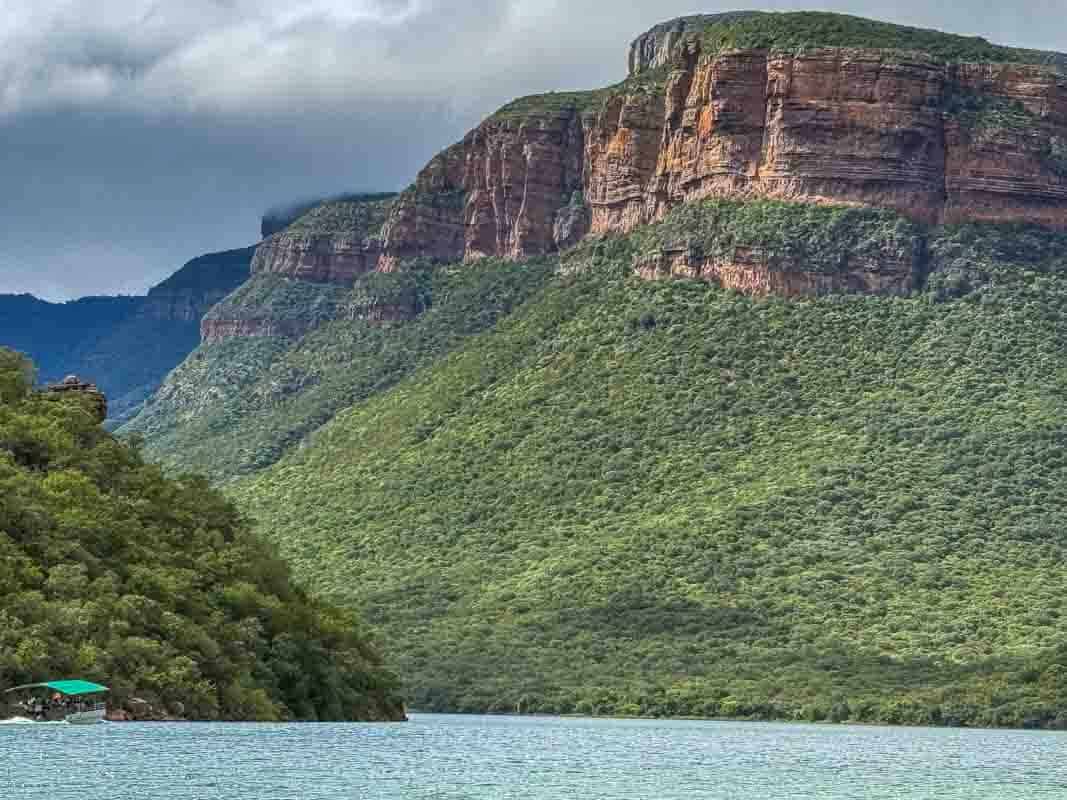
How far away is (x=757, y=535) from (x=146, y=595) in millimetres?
61560

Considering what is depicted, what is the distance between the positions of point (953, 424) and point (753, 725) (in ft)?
132

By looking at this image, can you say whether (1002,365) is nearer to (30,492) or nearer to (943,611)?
(943,611)

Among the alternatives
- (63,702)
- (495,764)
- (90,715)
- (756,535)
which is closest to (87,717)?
(90,715)

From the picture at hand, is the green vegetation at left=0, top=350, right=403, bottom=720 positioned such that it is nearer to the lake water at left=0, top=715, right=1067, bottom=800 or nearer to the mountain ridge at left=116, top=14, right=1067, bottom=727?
the lake water at left=0, top=715, right=1067, bottom=800

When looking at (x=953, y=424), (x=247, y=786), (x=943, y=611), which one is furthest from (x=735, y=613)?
(x=247, y=786)

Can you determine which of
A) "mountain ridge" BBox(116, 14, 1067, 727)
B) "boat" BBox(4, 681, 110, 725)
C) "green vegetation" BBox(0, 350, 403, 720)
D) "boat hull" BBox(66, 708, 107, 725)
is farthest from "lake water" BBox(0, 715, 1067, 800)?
"mountain ridge" BBox(116, 14, 1067, 727)

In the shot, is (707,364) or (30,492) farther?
(707,364)

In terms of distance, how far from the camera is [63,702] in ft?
357

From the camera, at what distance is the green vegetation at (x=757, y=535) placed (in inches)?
6314

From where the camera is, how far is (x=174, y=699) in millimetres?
117875

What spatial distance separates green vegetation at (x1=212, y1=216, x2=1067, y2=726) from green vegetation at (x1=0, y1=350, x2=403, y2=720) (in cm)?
2641

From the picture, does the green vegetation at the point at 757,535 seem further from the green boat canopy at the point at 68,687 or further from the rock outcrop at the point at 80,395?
the green boat canopy at the point at 68,687

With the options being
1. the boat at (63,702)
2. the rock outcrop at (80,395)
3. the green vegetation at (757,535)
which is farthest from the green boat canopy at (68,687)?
the green vegetation at (757,535)

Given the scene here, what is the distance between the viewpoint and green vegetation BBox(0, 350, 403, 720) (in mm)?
112688
